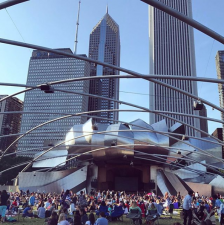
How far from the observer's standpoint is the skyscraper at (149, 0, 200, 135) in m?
127

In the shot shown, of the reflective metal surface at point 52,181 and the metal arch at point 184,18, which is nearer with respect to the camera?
the metal arch at point 184,18

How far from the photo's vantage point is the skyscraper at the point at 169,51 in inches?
5010

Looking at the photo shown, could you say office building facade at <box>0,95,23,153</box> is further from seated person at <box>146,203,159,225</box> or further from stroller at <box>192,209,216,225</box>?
stroller at <box>192,209,216,225</box>

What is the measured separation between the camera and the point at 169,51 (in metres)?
138

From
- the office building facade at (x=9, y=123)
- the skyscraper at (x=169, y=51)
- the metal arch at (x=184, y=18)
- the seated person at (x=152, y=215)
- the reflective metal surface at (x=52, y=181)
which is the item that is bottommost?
the seated person at (x=152, y=215)

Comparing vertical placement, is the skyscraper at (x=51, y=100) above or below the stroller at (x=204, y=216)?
above

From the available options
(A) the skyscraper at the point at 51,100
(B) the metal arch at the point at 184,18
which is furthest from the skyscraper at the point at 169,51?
(B) the metal arch at the point at 184,18

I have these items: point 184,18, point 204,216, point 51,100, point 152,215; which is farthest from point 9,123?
point 184,18

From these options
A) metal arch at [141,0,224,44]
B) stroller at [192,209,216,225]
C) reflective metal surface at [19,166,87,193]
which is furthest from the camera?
reflective metal surface at [19,166,87,193]

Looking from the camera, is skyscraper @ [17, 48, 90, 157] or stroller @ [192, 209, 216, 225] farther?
skyscraper @ [17, 48, 90, 157]

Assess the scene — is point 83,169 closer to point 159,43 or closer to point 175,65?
point 175,65

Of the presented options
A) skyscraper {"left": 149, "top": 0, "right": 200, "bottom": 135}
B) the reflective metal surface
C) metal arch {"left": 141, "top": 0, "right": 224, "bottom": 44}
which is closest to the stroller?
metal arch {"left": 141, "top": 0, "right": 224, "bottom": 44}

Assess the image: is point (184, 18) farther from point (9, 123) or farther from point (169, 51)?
point (169, 51)

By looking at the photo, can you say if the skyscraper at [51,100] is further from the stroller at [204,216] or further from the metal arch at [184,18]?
the metal arch at [184,18]
